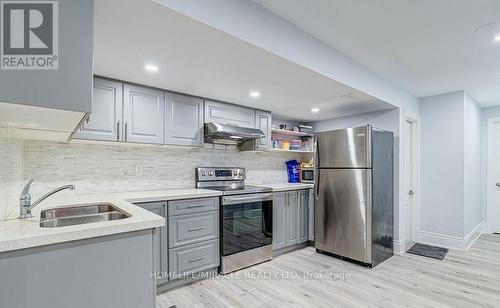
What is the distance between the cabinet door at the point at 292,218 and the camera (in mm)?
3523

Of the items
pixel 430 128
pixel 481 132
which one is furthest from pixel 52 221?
pixel 481 132

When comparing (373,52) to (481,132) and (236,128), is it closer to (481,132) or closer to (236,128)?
(236,128)

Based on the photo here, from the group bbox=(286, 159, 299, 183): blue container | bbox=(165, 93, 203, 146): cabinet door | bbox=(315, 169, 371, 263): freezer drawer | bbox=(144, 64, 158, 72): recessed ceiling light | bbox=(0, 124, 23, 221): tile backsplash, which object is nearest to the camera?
bbox=(0, 124, 23, 221): tile backsplash

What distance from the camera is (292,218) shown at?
359 cm

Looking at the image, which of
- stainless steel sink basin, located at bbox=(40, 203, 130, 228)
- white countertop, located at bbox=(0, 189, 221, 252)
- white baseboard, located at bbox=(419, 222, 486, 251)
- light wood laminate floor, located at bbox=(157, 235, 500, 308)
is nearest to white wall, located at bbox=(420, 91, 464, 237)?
white baseboard, located at bbox=(419, 222, 486, 251)

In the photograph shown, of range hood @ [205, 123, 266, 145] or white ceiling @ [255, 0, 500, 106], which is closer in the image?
white ceiling @ [255, 0, 500, 106]

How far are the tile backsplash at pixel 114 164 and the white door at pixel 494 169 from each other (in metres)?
4.67

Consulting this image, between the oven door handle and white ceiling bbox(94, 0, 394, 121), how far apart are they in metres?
1.21

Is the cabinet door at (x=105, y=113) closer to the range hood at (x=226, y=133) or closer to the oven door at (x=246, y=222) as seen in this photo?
the range hood at (x=226, y=133)

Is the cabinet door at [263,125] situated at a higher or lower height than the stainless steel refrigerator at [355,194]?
higher

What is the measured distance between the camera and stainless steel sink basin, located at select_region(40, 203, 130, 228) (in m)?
1.65

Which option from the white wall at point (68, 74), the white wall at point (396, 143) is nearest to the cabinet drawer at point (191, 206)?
the white wall at point (68, 74)

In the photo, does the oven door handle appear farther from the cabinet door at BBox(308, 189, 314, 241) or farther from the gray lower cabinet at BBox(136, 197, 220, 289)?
the cabinet door at BBox(308, 189, 314, 241)

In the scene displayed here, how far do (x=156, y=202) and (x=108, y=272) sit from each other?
3.70 feet
